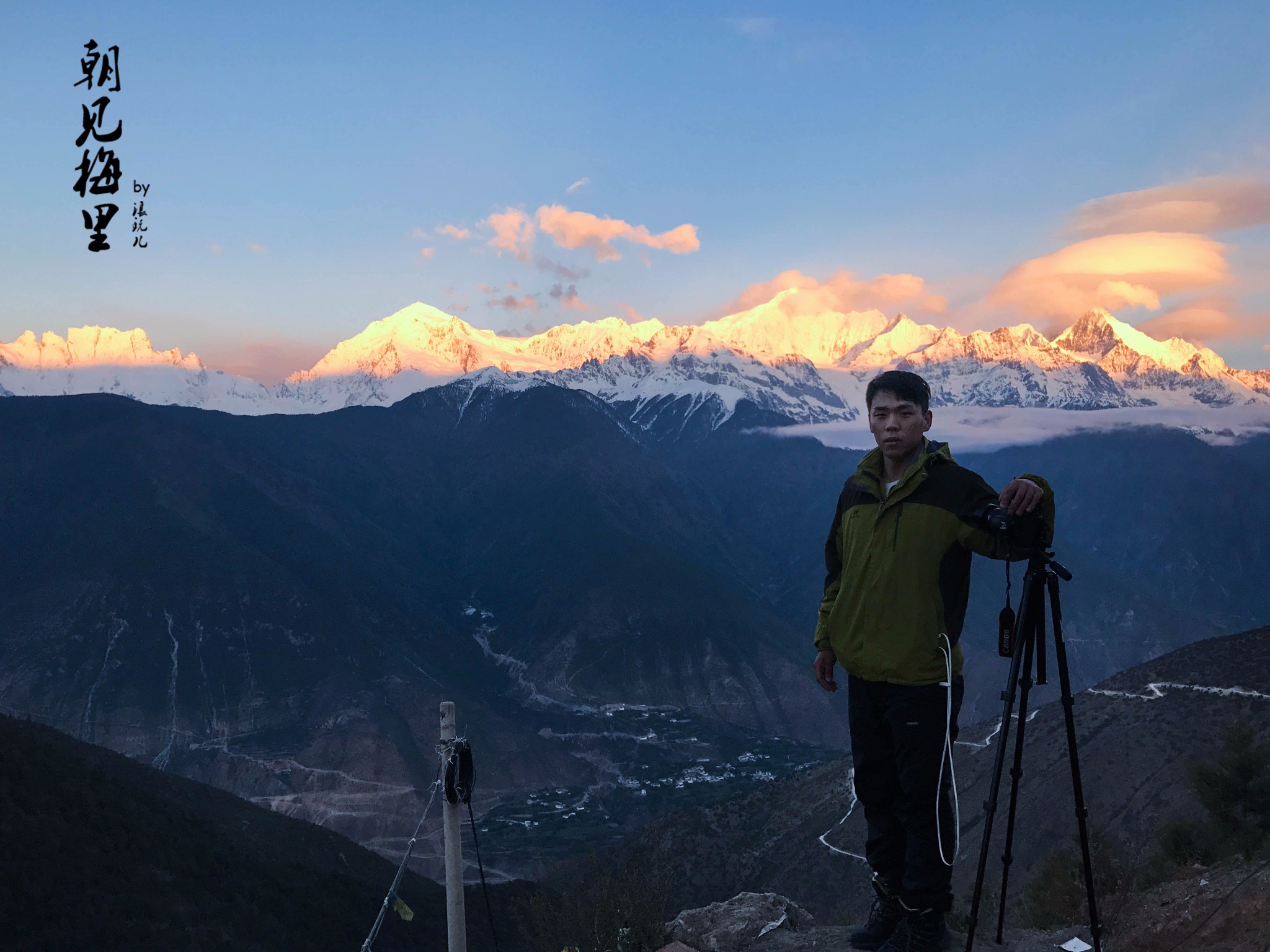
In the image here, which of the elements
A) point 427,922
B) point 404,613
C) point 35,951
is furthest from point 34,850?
point 404,613

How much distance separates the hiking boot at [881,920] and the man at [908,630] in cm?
2

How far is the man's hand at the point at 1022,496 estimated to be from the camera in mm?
A: 5582

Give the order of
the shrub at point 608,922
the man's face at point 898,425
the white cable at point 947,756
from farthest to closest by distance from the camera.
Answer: the shrub at point 608,922 → the man's face at point 898,425 → the white cable at point 947,756

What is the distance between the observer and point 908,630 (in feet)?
20.0

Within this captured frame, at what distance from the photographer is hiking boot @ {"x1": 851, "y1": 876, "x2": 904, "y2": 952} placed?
6719 mm

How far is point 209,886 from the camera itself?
37.1 m

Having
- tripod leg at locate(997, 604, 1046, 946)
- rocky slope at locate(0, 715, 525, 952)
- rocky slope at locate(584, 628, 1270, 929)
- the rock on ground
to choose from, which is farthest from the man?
rocky slope at locate(0, 715, 525, 952)

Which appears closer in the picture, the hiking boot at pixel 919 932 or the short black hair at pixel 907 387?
the hiking boot at pixel 919 932

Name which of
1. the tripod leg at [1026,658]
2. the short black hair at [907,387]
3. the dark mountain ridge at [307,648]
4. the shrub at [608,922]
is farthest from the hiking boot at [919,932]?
the dark mountain ridge at [307,648]

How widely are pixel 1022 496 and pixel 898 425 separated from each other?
45.5 inches

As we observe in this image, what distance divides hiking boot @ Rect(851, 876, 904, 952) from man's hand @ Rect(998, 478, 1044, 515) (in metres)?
2.96

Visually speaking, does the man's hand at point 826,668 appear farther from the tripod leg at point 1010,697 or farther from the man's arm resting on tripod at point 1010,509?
the man's arm resting on tripod at point 1010,509

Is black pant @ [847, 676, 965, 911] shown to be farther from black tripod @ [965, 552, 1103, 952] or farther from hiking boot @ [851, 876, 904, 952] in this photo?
black tripod @ [965, 552, 1103, 952]

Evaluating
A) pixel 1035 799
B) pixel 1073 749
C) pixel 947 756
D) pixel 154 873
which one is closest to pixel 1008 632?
pixel 1073 749
